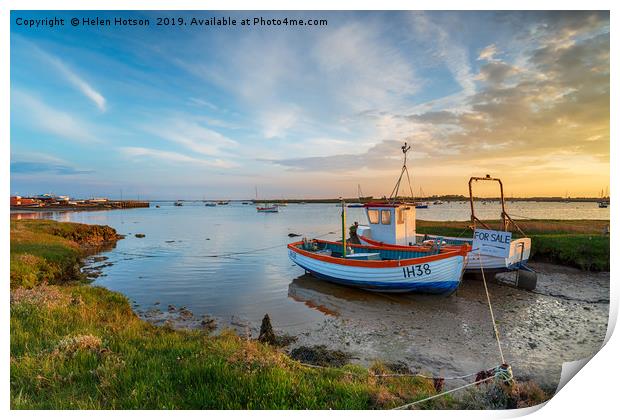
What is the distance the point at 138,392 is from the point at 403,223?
1460 cm

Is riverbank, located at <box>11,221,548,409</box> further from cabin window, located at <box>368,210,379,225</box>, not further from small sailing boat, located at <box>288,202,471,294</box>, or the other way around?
cabin window, located at <box>368,210,379,225</box>

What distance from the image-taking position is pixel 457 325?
9.99m

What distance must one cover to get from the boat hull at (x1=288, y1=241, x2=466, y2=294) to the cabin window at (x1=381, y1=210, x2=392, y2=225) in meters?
3.94

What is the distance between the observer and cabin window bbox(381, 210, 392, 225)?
16.5 meters

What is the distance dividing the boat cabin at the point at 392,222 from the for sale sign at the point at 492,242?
359 cm

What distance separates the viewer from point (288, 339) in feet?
29.7

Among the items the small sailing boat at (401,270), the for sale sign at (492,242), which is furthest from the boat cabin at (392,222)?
the for sale sign at (492,242)

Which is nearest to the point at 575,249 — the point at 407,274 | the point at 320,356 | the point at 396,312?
the point at 407,274

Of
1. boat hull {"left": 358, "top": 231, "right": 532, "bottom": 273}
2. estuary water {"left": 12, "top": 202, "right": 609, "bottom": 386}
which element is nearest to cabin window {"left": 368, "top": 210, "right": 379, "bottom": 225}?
estuary water {"left": 12, "top": 202, "right": 609, "bottom": 386}

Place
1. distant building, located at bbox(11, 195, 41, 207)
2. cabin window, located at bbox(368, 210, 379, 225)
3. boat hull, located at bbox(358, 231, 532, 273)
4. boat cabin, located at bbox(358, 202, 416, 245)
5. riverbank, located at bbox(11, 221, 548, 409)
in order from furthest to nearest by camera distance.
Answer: distant building, located at bbox(11, 195, 41, 207) < cabin window, located at bbox(368, 210, 379, 225) < boat cabin, located at bbox(358, 202, 416, 245) < boat hull, located at bbox(358, 231, 532, 273) < riverbank, located at bbox(11, 221, 548, 409)

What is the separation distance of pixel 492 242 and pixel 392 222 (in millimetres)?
4585

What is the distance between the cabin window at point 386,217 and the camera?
16.5m

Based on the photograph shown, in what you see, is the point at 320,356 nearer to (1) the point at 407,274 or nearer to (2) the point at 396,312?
(2) the point at 396,312
